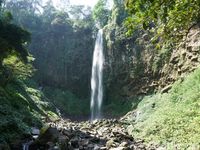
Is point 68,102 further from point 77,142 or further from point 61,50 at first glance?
point 77,142

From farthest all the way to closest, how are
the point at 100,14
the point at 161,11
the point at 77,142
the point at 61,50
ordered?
the point at 100,14 → the point at 61,50 → the point at 77,142 → the point at 161,11

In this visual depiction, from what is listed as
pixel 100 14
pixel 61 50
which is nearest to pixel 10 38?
pixel 61 50

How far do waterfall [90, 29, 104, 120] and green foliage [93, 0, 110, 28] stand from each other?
8567mm

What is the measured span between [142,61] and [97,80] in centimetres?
712

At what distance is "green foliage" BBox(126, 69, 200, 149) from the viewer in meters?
12.2

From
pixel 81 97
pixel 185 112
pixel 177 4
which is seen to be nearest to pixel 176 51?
pixel 185 112

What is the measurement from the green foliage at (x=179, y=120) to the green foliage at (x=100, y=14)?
1092 inches

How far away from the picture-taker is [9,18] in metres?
19.4

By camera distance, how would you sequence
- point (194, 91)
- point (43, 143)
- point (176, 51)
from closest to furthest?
1. point (43, 143)
2. point (194, 91)
3. point (176, 51)

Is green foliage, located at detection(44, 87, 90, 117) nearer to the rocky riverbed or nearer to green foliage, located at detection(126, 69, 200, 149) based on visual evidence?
green foliage, located at detection(126, 69, 200, 149)

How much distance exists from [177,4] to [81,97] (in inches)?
1351

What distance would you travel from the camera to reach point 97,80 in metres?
35.5

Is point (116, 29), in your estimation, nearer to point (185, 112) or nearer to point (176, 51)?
point (176, 51)

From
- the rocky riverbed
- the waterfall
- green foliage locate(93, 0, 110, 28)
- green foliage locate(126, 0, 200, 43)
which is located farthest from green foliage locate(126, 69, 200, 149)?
green foliage locate(93, 0, 110, 28)
